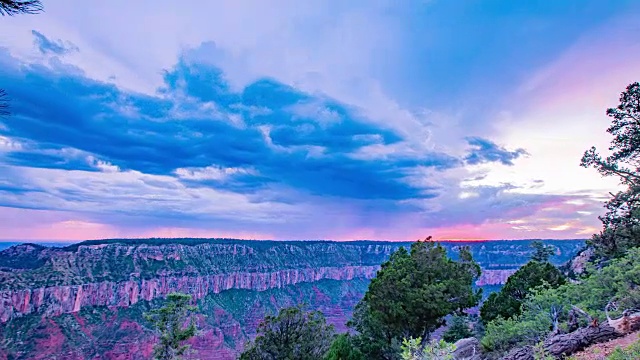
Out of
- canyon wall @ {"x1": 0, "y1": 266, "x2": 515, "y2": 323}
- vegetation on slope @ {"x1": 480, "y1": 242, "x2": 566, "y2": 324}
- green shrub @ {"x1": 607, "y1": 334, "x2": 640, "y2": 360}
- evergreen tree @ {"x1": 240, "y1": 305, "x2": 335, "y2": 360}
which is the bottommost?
canyon wall @ {"x1": 0, "y1": 266, "x2": 515, "y2": 323}

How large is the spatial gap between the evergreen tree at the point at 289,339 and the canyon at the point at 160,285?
1491 cm

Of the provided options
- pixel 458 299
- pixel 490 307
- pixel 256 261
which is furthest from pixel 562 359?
pixel 256 261

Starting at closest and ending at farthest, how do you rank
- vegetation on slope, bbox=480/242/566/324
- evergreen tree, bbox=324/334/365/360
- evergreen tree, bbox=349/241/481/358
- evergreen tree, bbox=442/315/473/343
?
1. evergreen tree, bbox=349/241/481/358
2. evergreen tree, bbox=324/334/365/360
3. vegetation on slope, bbox=480/242/566/324
4. evergreen tree, bbox=442/315/473/343

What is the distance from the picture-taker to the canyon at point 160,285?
78.4 metres

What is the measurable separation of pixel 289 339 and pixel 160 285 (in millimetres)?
91934

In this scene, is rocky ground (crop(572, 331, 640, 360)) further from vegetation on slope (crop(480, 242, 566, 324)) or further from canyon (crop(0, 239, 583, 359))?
canyon (crop(0, 239, 583, 359))

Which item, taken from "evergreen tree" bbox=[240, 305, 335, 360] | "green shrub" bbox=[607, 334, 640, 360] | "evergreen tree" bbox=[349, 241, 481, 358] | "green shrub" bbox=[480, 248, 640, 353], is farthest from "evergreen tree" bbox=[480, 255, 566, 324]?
Answer: "green shrub" bbox=[607, 334, 640, 360]

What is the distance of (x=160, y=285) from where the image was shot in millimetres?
109875

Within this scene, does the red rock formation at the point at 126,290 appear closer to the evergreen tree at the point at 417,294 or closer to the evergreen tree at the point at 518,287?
the evergreen tree at the point at 417,294

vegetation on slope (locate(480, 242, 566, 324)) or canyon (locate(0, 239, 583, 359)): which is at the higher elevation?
vegetation on slope (locate(480, 242, 566, 324))

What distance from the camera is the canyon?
78.4 m

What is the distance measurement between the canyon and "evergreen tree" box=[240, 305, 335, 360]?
1491 centimetres

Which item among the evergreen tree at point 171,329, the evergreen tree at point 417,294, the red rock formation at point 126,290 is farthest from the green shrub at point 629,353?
the red rock formation at point 126,290

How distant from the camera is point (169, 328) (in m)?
30.2
